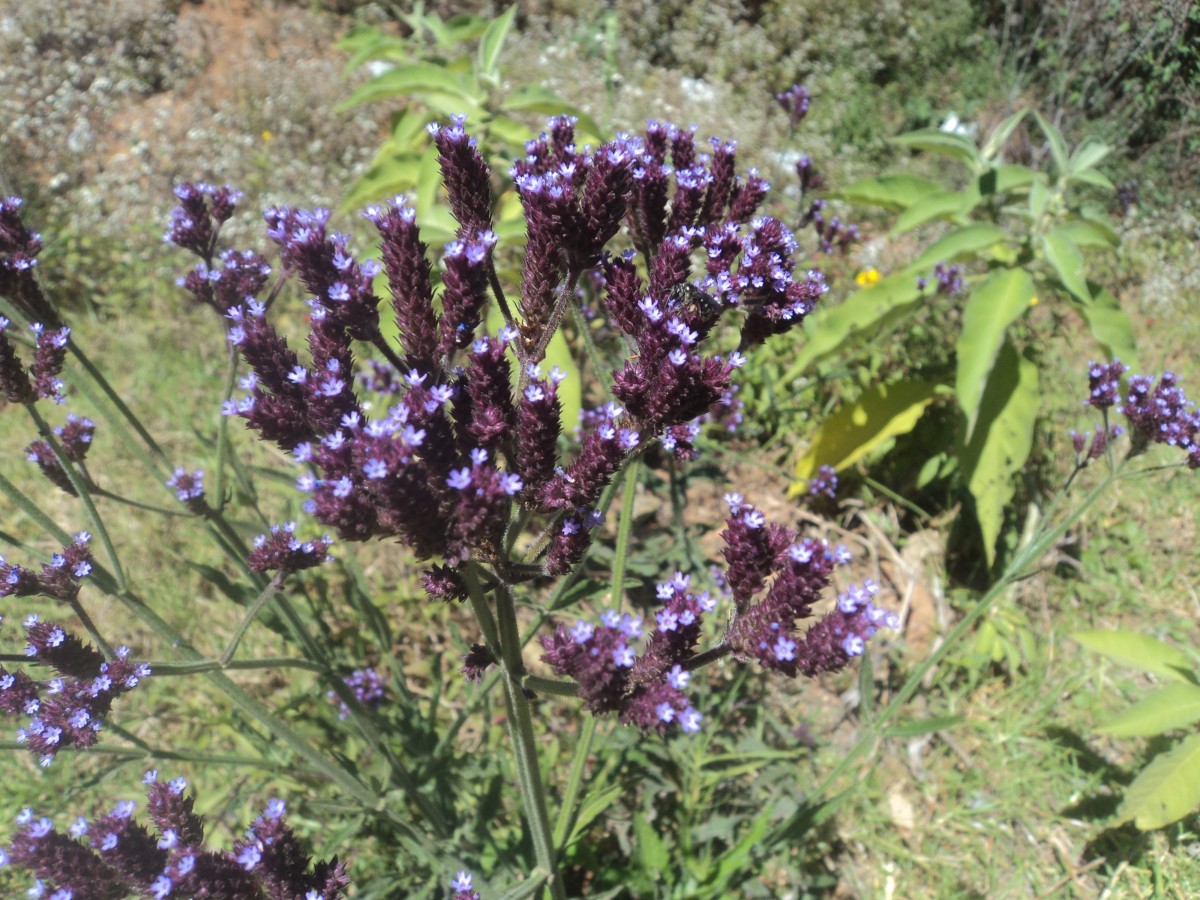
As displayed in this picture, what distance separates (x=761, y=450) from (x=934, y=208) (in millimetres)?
1620

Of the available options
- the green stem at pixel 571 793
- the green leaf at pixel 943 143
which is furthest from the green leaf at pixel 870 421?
the green stem at pixel 571 793

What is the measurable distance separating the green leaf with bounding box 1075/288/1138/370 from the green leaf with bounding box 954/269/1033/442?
0.89 ft

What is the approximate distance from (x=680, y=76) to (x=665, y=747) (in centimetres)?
669

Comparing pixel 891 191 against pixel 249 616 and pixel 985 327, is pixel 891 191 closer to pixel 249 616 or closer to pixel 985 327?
pixel 985 327

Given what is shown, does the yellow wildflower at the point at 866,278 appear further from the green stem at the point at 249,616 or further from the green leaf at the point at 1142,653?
the green stem at the point at 249,616

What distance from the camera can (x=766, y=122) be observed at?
713 cm

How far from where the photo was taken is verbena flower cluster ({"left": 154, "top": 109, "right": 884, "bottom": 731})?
1.51 metres

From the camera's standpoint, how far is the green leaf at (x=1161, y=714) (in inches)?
109

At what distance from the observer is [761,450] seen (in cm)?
468

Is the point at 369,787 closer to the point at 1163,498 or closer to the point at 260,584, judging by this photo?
the point at 260,584

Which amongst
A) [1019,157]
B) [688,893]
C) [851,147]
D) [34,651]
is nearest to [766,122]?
[851,147]

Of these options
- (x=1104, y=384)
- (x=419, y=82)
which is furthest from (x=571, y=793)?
(x=419, y=82)

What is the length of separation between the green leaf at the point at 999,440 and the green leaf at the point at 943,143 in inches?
39.8

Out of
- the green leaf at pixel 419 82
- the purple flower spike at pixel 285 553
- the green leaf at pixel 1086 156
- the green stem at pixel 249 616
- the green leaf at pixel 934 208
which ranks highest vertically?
the green leaf at pixel 419 82
